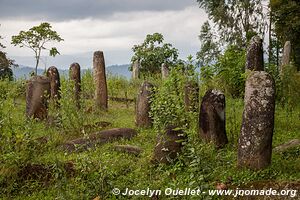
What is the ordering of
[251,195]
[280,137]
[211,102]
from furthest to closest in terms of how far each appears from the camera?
[280,137] < [211,102] < [251,195]

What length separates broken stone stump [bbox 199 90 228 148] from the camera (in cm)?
1195

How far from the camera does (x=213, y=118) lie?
11.9m

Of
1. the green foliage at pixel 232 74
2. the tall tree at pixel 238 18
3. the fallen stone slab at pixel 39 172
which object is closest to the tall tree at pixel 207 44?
the tall tree at pixel 238 18

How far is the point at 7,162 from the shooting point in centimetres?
939

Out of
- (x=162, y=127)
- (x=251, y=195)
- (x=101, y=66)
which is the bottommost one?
(x=251, y=195)

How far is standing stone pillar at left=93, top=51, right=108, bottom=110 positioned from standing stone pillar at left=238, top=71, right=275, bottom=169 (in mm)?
11253

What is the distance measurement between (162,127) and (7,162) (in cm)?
349

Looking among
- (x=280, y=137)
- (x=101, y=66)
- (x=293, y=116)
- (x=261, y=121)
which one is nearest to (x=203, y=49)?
(x=101, y=66)

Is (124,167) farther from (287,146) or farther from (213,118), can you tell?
(287,146)

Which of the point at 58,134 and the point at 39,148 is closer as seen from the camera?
the point at 39,148

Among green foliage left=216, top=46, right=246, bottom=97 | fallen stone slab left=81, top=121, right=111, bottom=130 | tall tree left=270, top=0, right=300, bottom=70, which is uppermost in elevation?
tall tree left=270, top=0, right=300, bottom=70

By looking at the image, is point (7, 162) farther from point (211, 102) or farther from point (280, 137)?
point (280, 137)

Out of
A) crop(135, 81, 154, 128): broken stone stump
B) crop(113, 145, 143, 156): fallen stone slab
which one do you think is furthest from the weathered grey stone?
crop(113, 145, 143, 156): fallen stone slab

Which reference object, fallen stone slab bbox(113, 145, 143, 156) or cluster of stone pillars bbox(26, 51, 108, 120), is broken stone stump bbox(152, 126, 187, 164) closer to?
fallen stone slab bbox(113, 145, 143, 156)
